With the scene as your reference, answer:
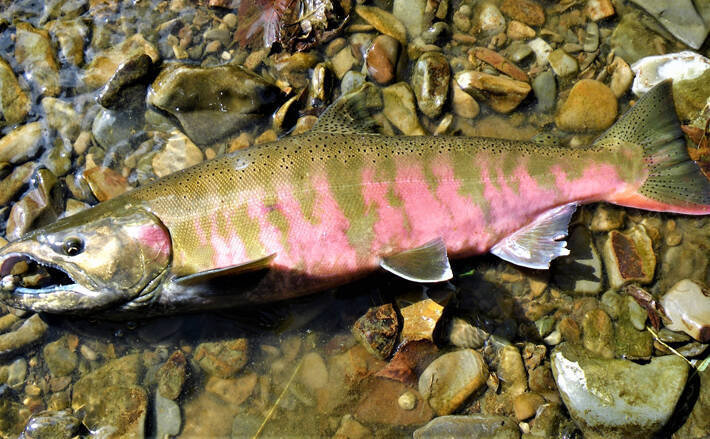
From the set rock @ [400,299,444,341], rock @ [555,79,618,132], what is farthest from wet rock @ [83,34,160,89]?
rock @ [555,79,618,132]

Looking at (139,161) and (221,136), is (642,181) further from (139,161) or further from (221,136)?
(139,161)

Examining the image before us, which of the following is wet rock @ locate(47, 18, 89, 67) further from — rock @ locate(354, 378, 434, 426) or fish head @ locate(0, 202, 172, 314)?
rock @ locate(354, 378, 434, 426)

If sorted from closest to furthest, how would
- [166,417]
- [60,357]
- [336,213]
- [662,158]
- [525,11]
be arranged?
[336,213] → [166,417] → [60,357] → [662,158] → [525,11]

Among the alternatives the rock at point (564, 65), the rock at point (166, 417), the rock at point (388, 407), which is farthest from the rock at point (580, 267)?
the rock at point (166, 417)

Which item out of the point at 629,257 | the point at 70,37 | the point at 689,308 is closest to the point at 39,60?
the point at 70,37

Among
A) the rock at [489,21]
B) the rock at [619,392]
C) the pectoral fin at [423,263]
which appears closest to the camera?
the pectoral fin at [423,263]

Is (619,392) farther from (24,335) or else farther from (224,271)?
(24,335)

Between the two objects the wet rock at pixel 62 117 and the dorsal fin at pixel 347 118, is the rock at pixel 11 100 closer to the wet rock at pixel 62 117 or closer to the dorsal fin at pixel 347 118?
the wet rock at pixel 62 117
